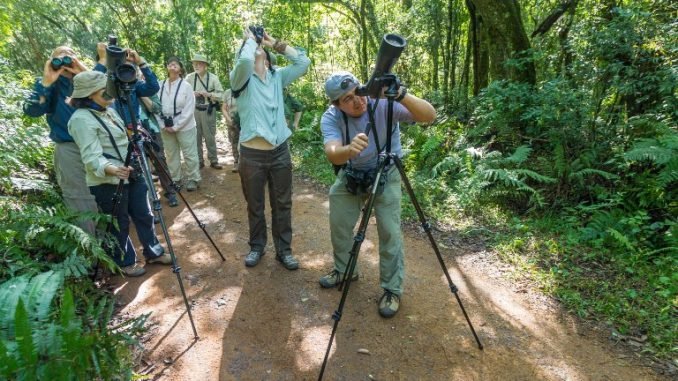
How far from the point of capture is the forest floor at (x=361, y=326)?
3.15 meters

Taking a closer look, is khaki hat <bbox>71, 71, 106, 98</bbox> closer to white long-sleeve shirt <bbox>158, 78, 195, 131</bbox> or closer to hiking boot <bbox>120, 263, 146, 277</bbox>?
hiking boot <bbox>120, 263, 146, 277</bbox>

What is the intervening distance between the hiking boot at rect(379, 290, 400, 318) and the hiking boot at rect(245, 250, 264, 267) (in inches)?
65.8

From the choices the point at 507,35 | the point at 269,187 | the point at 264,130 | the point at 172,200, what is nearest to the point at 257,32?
the point at 264,130

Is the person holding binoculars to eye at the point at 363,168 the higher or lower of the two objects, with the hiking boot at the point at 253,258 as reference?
higher

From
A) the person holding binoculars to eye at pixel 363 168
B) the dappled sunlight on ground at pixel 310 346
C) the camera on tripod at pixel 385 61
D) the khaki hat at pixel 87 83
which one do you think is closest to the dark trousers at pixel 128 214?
the khaki hat at pixel 87 83

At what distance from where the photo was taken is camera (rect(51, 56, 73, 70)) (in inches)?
160

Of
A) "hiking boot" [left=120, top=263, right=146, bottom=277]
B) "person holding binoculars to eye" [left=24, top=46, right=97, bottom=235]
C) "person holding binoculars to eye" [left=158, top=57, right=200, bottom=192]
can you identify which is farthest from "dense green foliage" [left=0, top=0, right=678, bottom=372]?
"person holding binoculars to eye" [left=158, top=57, right=200, bottom=192]

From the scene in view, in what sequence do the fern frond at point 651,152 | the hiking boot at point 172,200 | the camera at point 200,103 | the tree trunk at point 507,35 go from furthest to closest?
the camera at point 200,103
the tree trunk at point 507,35
the hiking boot at point 172,200
the fern frond at point 651,152

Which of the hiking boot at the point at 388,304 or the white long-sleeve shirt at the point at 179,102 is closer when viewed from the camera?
the hiking boot at the point at 388,304

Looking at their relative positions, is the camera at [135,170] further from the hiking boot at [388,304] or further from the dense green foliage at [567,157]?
the hiking boot at [388,304]

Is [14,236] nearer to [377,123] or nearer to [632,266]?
[377,123]

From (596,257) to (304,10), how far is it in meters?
11.8

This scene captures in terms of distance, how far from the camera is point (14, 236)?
3.48 meters

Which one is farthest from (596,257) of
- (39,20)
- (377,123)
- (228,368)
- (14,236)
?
(39,20)
